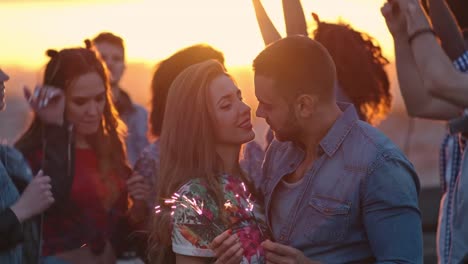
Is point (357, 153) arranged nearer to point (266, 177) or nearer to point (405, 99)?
point (266, 177)

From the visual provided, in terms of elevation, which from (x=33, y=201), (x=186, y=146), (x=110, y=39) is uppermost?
(x=186, y=146)

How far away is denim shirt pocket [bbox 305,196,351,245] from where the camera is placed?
4512 millimetres

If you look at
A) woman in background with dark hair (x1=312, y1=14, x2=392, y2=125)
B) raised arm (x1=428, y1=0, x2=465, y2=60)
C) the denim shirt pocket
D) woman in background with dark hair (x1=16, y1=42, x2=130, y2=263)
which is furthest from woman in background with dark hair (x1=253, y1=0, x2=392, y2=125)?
the denim shirt pocket

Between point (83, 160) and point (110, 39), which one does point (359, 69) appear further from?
point (110, 39)

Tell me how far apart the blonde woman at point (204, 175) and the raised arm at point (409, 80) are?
0.68m

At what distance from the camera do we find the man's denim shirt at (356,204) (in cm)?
445

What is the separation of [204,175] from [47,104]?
172cm

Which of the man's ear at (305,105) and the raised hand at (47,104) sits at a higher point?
the man's ear at (305,105)

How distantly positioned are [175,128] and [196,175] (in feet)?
0.84

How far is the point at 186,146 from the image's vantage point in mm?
4992

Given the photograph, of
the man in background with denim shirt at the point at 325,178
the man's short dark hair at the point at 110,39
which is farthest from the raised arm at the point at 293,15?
the man's short dark hair at the point at 110,39

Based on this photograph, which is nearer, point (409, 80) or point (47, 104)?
point (409, 80)

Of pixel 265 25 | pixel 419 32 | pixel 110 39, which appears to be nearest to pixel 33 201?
pixel 265 25

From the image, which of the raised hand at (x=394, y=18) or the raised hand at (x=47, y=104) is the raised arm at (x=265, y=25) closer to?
the raised hand at (x=394, y=18)
